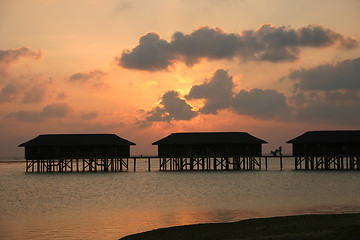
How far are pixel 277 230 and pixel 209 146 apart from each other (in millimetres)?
45388

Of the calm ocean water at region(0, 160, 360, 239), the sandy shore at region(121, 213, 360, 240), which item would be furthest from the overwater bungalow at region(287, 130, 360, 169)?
the sandy shore at region(121, 213, 360, 240)

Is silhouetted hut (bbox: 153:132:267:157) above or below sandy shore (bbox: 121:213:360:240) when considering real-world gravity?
above

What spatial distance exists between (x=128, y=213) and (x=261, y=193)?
12789 millimetres

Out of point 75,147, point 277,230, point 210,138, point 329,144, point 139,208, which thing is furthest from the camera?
point 75,147

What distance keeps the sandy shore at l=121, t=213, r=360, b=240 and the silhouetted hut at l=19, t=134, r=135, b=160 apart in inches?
1759

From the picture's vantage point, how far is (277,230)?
49.6 feet

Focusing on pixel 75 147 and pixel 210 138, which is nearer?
pixel 210 138

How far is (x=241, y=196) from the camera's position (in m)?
32.5

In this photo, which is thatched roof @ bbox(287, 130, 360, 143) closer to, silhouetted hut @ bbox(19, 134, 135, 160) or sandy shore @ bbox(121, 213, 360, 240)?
silhouetted hut @ bbox(19, 134, 135, 160)

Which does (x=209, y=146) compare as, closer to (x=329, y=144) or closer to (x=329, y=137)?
(x=329, y=144)

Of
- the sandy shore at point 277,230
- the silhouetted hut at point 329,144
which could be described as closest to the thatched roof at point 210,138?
the silhouetted hut at point 329,144

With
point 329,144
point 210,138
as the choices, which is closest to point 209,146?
point 210,138

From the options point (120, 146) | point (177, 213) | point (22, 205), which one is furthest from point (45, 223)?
point (120, 146)

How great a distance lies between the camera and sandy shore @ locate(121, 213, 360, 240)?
13.8 metres
